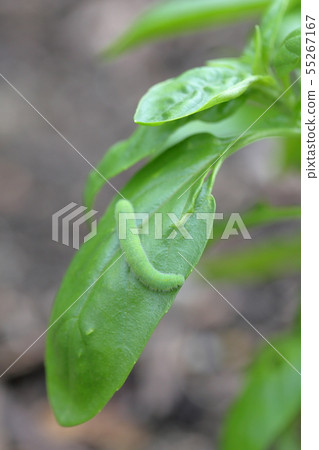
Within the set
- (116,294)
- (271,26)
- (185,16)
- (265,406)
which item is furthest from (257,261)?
(116,294)

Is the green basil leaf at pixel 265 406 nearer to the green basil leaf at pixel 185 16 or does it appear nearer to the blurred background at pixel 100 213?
the blurred background at pixel 100 213

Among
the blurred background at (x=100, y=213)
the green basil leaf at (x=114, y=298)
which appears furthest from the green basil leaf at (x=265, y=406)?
the green basil leaf at (x=114, y=298)

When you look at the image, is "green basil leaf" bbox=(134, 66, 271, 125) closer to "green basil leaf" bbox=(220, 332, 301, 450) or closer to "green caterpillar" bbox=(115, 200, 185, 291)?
"green caterpillar" bbox=(115, 200, 185, 291)

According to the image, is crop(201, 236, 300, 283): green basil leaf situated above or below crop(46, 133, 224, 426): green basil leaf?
below

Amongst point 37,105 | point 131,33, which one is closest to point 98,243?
point 131,33

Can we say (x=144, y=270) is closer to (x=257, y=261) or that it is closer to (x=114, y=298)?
(x=114, y=298)

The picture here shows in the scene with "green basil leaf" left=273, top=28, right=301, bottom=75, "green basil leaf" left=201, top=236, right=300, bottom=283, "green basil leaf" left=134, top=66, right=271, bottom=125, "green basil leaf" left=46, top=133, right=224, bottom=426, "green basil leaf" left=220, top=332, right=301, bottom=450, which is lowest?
"green basil leaf" left=220, top=332, right=301, bottom=450

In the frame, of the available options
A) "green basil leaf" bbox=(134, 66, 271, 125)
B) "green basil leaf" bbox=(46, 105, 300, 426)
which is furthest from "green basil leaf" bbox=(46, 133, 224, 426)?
"green basil leaf" bbox=(134, 66, 271, 125)
